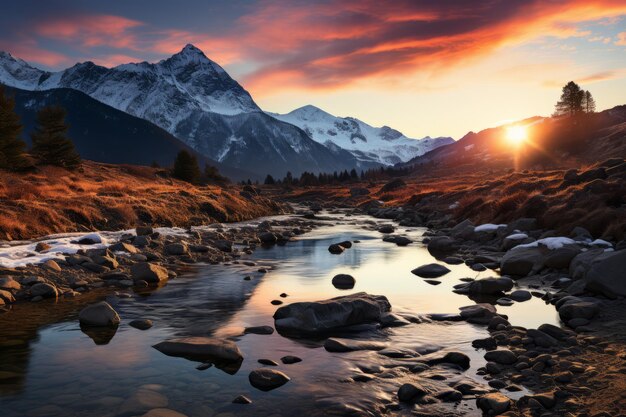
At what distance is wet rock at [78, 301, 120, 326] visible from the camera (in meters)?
14.7

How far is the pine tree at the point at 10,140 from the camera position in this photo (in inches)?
1800

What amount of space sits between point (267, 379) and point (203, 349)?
2731 millimetres

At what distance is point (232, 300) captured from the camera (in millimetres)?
18500

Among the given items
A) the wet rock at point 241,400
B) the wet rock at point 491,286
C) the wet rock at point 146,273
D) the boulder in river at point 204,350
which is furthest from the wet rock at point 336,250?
the wet rock at point 241,400

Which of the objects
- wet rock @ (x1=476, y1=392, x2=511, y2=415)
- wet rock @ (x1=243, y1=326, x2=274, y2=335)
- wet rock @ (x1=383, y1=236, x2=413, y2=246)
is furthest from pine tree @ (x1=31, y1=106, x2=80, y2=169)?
wet rock @ (x1=476, y1=392, x2=511, y2=415)

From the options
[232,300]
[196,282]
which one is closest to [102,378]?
[232,300]

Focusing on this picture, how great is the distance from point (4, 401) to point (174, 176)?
3146 inches

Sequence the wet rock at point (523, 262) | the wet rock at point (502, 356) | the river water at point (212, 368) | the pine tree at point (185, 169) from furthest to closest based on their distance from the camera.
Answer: the pine tree at point (185, 169) → the wet rock at point (523, 262) → the wet rock at point (502, 356) → the river water at point (212, 368)

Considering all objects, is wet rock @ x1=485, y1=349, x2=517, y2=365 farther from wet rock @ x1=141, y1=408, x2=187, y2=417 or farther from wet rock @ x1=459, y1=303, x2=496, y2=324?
wet rock @ x1=141, y1=408, x2=187, y2=417

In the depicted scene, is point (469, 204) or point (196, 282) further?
point (469, 204)

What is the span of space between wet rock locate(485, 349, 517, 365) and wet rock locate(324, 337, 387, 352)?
9.34 ft

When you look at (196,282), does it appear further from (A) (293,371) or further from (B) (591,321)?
(B) (591,321)

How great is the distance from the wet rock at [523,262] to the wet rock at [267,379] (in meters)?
15.8

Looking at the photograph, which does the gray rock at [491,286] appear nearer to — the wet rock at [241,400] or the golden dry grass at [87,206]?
the wet rock at [241,400]
